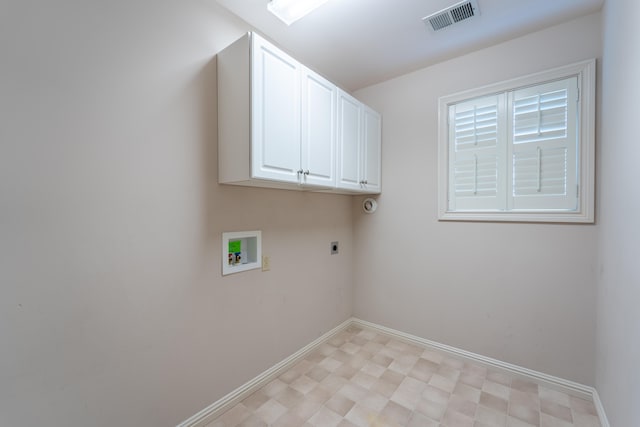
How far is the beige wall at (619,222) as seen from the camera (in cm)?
124

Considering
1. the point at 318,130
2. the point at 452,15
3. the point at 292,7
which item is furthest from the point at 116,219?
the point at 452,15

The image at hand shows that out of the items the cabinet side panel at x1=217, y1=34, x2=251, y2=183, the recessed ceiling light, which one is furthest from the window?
the cabinet side panel at x1=217, y1=34, x2=251, y2=183

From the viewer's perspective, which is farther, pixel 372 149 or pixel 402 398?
pixel 372 149

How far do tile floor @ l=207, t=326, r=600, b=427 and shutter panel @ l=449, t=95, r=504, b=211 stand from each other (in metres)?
1.40

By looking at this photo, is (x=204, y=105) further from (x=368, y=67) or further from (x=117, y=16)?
(x=368, y=67)

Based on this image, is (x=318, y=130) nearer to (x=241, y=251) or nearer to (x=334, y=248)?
(x=241, y=251)

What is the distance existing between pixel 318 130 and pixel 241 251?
1092 millimetres

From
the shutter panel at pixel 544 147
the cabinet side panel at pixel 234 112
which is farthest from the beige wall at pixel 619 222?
the cabinet side panel at pixel 234 112

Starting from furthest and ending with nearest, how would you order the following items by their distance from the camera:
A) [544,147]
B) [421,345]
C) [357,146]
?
[421,345]
[357,146]
[544,147]

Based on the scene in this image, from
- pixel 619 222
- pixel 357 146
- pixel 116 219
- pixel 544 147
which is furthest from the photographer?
pixel 357 146

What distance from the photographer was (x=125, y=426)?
139 centimetres

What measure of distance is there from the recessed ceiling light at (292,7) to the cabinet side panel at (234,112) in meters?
0.41

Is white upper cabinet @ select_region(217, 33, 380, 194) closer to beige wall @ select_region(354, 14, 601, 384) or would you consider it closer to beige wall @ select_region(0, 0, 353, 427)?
beige wall @ select_region(0, 0, 353, 427)

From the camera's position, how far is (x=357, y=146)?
8.30 feet
